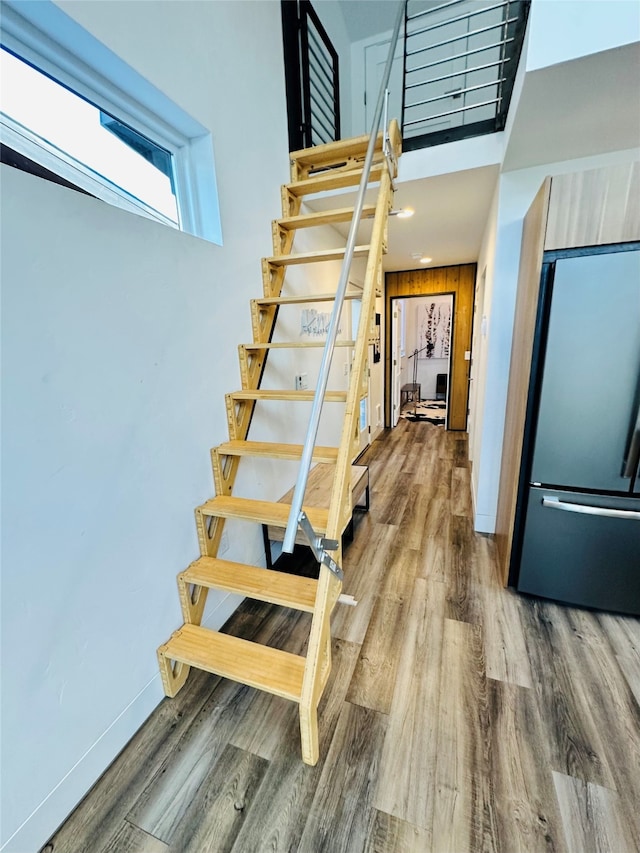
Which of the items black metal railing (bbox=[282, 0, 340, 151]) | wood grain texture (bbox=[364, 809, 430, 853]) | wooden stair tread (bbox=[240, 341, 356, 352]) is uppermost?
black metal railing (bbox=[282, 0, 340, 151])

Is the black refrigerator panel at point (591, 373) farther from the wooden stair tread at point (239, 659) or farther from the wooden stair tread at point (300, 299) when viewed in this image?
the wooden stair tread at point (239, 659)

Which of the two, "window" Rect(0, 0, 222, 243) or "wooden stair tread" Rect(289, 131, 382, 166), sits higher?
"wooden stair tread" Rect(289, 131, 382, 166)

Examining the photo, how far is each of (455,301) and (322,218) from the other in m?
3.69

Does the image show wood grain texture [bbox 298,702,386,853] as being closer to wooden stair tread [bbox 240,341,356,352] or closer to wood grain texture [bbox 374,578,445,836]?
wood grain texture [bbox 374,578,445,836]

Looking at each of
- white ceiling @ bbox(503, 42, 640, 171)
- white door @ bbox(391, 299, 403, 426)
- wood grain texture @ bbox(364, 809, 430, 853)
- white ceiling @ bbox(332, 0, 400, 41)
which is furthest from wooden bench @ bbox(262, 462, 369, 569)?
white ceiling @ bbox(332, 0, 400, 41)

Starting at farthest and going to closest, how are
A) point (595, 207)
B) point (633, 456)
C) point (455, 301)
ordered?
1. point (455, 301)
2. point (633, 456)
3. point (595, 207)

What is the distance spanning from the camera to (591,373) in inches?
60.7

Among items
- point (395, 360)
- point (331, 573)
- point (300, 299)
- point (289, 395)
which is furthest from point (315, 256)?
point (395, 360)

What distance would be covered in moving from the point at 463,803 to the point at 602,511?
133 cm

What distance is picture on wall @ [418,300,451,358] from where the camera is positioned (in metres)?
7.93

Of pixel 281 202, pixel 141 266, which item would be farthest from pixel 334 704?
pixel 281 202

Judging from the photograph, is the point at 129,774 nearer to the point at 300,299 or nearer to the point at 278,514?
the point at 278,514

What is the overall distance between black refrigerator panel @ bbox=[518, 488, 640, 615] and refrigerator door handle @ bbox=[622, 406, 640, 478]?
151 millimetres

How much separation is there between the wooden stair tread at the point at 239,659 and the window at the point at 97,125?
1.80 m
